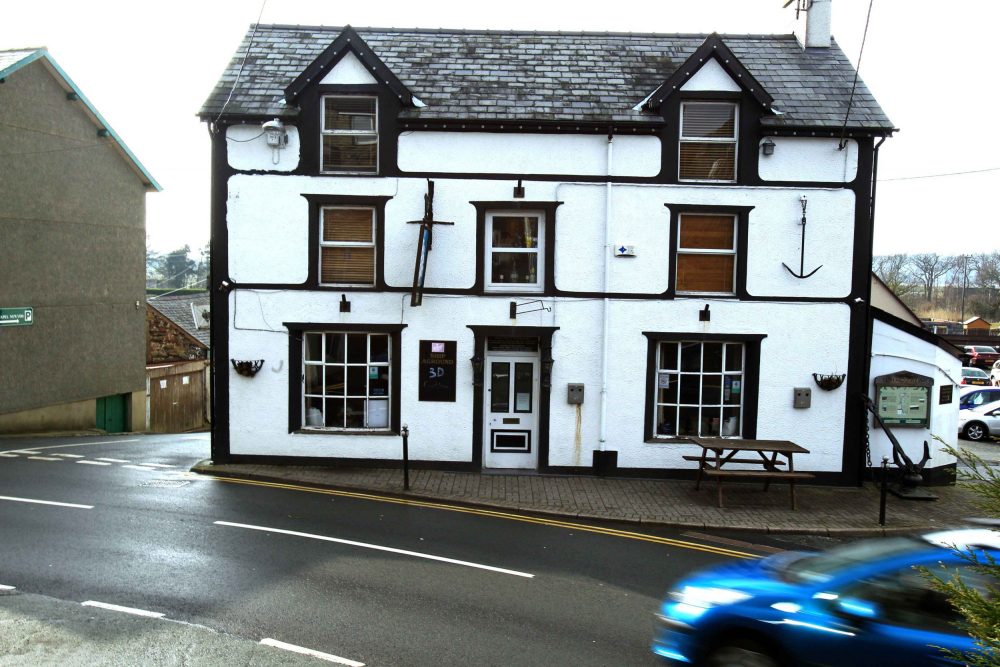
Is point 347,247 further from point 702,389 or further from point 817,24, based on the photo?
point 817,24

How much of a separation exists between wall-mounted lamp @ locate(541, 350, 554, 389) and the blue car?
25.8 ft

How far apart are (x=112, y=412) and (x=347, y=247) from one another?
1635 cm

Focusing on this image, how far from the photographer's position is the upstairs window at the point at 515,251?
14.7 meters

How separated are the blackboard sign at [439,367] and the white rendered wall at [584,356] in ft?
0.46

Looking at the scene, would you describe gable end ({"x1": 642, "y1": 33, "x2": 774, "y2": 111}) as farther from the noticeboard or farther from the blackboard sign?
the blackboard sign

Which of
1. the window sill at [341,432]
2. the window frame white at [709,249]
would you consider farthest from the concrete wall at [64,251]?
the window frame white at [709,249]

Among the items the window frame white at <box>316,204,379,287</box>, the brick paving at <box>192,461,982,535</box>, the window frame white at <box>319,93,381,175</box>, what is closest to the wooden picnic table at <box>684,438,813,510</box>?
the brick paving at <box>192,461,982,535</box>

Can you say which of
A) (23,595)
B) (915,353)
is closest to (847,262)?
(915,353)

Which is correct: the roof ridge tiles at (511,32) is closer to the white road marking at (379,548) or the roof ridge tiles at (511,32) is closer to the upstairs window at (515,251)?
the upstairs window at (515,251)

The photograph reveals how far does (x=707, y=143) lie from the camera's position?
47.9 ft

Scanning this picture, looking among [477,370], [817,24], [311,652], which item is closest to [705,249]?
[477,370]

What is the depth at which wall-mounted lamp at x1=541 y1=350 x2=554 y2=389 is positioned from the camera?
47.5 ft

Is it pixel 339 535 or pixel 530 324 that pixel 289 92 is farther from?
pixel 339 535

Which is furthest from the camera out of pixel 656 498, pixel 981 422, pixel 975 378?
pixel 975 378
